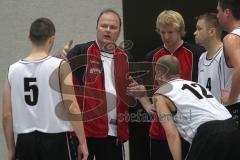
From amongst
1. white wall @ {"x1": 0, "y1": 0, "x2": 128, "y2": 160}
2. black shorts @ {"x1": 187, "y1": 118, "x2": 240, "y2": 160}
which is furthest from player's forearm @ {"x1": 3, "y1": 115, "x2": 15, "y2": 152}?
white wall @ {"x1": 0, "y1": 0, "x2": 128, "y2": 160}

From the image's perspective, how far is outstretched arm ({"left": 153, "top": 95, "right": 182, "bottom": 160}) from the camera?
3867mm

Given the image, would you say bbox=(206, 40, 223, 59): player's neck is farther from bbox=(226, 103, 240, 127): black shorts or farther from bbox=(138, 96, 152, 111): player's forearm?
bbox=(138, 96, 152, 111): player's forearm

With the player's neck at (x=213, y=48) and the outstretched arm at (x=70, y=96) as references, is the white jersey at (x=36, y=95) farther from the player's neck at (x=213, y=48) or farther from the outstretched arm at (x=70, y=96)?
the player's neck at (x=213, y=48)

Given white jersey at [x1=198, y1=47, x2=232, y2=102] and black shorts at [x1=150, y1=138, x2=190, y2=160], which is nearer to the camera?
white jersey at [x1=198, y1=47, x2=232, y2=102]

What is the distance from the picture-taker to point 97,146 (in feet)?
15.2

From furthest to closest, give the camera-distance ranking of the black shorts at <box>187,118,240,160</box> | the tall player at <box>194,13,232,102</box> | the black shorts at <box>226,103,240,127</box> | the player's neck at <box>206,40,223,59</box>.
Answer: the player's neck at <box>206,40,223,59</box>, the tall player at <box>194,13,232,102</box>, the black shorts at <box>226,103,240,127</box>, the black shorts at <box>187,118,240,160</box>

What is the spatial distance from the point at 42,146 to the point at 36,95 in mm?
390

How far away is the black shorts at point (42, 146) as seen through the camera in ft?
12.4

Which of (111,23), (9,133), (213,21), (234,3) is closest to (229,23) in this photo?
(234,3)

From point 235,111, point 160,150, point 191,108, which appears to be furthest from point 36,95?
point 235,111

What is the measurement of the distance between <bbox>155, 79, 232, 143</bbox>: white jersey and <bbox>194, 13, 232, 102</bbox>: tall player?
23.0 inches

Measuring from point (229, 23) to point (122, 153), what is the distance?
1585mm

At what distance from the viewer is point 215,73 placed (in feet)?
14.9

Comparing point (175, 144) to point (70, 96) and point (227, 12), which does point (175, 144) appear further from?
point (227, 12)
